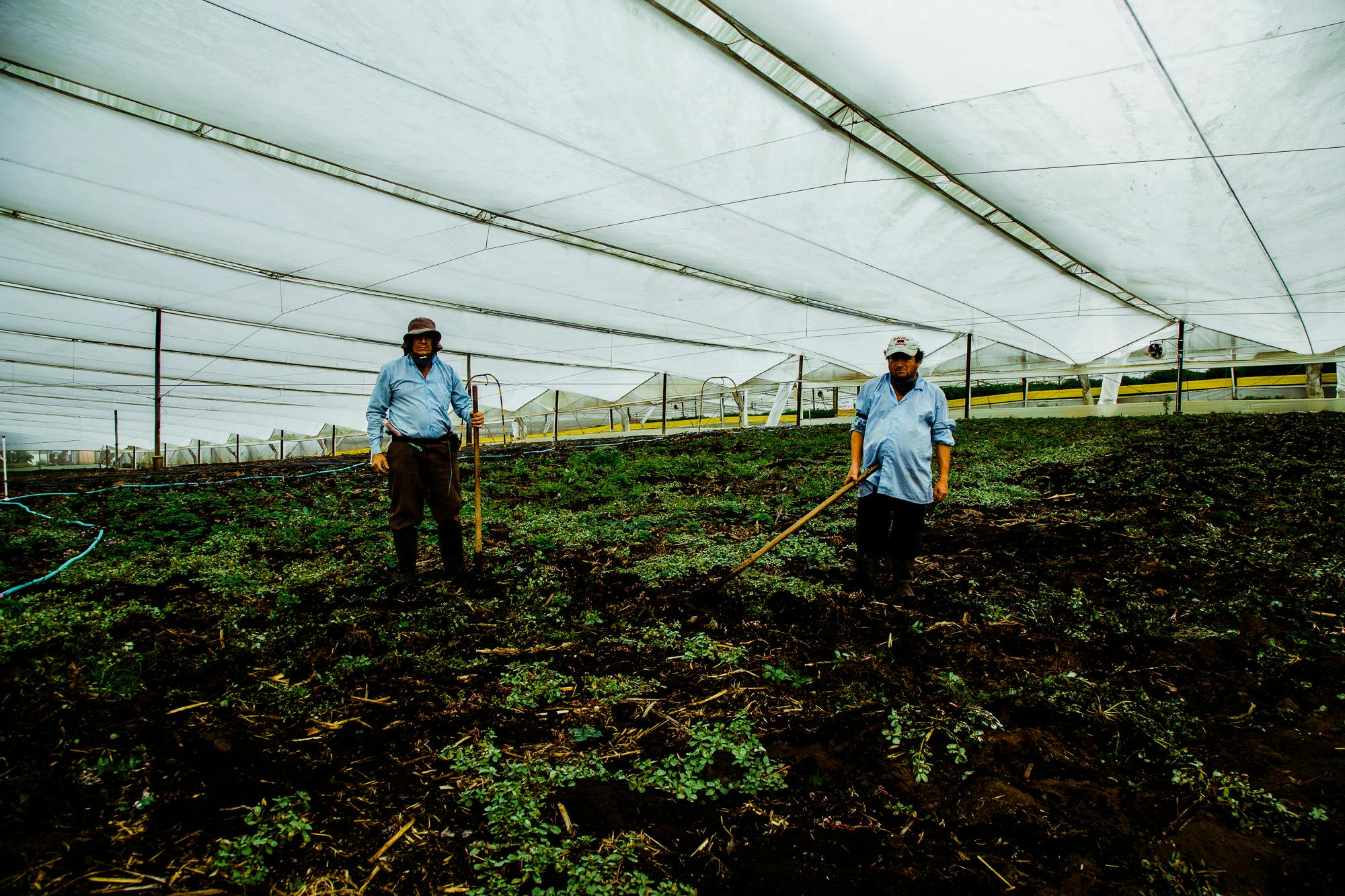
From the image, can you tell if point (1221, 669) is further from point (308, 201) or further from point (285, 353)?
point (285, 353)

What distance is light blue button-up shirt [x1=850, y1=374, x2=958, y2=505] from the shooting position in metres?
3.90

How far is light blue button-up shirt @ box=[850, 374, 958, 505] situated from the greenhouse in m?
0.04

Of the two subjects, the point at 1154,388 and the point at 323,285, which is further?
the point at 1154,388

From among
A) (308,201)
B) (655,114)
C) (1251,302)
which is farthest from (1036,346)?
(308,201)

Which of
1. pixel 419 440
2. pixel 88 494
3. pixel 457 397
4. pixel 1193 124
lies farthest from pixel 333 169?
pixel 1193 124

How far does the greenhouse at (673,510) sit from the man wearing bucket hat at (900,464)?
36 millimetres

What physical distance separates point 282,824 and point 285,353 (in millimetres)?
16584

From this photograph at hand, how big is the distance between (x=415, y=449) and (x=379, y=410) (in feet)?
1.26

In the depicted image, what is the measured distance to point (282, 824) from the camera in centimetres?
182

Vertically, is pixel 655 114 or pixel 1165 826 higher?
pixel 655 114

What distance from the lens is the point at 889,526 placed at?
162 inches

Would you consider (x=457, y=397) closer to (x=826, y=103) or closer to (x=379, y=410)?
(x=379, y=410)

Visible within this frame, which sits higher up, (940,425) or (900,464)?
(940,425)

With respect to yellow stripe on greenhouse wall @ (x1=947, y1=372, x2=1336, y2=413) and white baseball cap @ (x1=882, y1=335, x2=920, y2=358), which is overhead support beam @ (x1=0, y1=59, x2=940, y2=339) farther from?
yellow stripe on greenhouse wall @ (x1=947, y1=372, x2=1336, y2=413)
